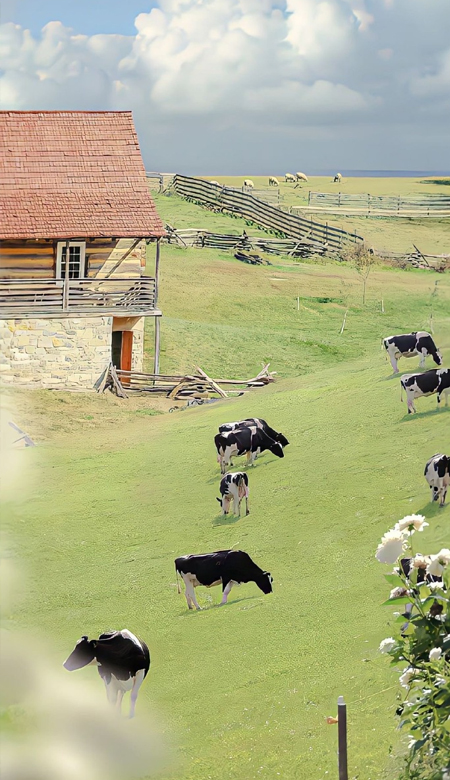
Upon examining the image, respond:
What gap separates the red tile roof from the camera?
3241 cm

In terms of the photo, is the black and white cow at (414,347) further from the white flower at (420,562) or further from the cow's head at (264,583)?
the white flower at (420,562)

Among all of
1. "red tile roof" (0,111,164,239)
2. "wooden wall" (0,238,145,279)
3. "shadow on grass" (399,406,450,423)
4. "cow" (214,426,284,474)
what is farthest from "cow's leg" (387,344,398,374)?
"wooden wall" (0,238,145,279)

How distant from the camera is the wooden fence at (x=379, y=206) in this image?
6812 cm

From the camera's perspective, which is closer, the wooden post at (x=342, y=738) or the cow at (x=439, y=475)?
the wooden post at (x=342, y=738)

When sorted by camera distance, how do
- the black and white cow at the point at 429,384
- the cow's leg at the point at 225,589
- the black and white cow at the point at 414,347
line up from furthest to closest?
the black and white cow at the point at 414,347 < the black and white cow at the point at 429,384 < the cow's leg at the point at 225,589

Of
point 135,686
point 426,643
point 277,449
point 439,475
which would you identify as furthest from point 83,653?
point 277,449

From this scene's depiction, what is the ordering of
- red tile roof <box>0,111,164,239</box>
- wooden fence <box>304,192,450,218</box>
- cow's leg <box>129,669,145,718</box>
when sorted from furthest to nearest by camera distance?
wooden fence <box>304,192,450,218</box> → red tile roof <box>0,111,164,239</box> → cow's leg <box>129,669,145,718</box>

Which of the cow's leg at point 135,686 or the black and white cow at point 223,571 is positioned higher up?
the black and white cow at point 223,571

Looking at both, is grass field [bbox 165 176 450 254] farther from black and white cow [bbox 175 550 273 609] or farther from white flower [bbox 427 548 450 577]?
white flower [bbox 427 548 450 577]

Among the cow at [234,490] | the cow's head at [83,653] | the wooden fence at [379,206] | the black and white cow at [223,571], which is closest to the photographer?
the cow's head at [83,653]

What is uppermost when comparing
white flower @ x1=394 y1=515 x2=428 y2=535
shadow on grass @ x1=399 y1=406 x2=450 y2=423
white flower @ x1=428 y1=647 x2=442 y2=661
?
white flower @ x1=394 y1=515 x2=428 y2=535

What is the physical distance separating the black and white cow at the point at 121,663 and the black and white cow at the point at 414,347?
40.3 feet

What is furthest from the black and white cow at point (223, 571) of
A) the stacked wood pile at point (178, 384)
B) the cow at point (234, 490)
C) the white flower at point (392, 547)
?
the stacked wood pile at point (178, 384)

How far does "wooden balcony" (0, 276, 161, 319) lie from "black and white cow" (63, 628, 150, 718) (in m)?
20.0
